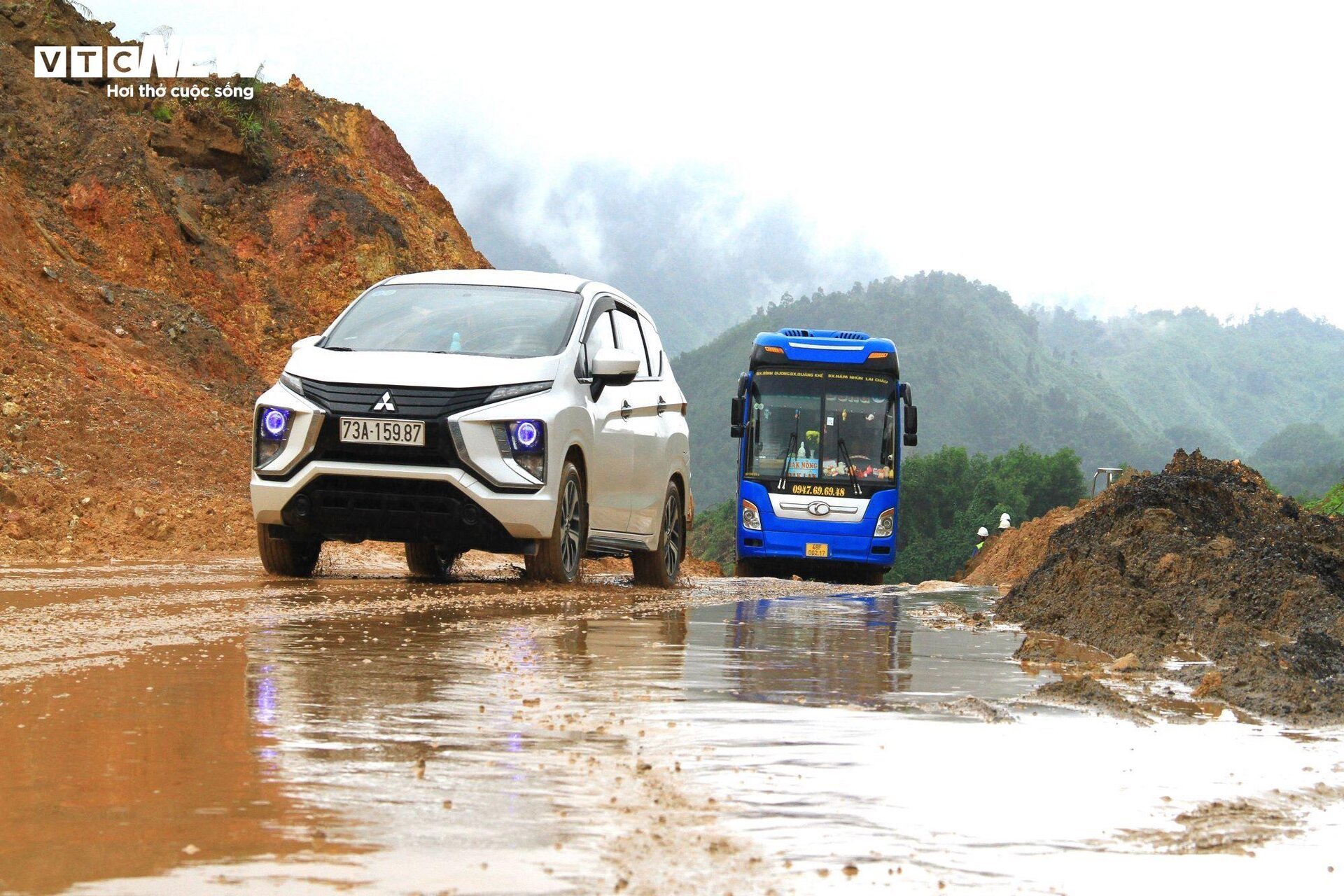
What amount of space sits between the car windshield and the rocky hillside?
13.4 ft

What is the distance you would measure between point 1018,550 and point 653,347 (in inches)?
715

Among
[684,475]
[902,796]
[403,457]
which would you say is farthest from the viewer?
[684,475]

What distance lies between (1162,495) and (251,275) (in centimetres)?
2016

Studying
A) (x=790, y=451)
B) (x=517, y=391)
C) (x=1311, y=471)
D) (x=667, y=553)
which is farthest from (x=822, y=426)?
(x=1311, y=471)

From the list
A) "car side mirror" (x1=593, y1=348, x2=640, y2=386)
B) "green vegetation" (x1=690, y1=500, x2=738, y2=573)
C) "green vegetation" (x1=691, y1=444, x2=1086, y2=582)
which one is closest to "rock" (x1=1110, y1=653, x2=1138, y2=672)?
"car side mirror" (x1=593, y1=348, x2=640, y2=386)

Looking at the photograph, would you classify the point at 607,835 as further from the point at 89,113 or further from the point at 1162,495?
the point at 89,113

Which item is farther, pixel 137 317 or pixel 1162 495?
pixel 137 317

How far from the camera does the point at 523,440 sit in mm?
9914

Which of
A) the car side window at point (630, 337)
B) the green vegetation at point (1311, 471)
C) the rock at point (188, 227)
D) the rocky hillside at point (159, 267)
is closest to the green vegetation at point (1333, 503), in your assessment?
the rocky hillside at point (159, 267)

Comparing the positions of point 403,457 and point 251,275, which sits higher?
Result: point 251,275

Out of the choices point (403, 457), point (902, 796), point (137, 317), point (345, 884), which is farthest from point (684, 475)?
point (137, 317)

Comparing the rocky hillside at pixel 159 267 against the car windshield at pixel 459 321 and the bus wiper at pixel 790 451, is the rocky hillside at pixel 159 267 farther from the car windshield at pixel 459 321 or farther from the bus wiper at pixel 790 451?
the bus wiper at pixel 790 451

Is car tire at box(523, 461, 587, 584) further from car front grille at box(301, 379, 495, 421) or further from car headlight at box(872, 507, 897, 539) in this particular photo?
car headlight at box(872, 507, 897, 539)

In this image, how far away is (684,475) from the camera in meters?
13.5
